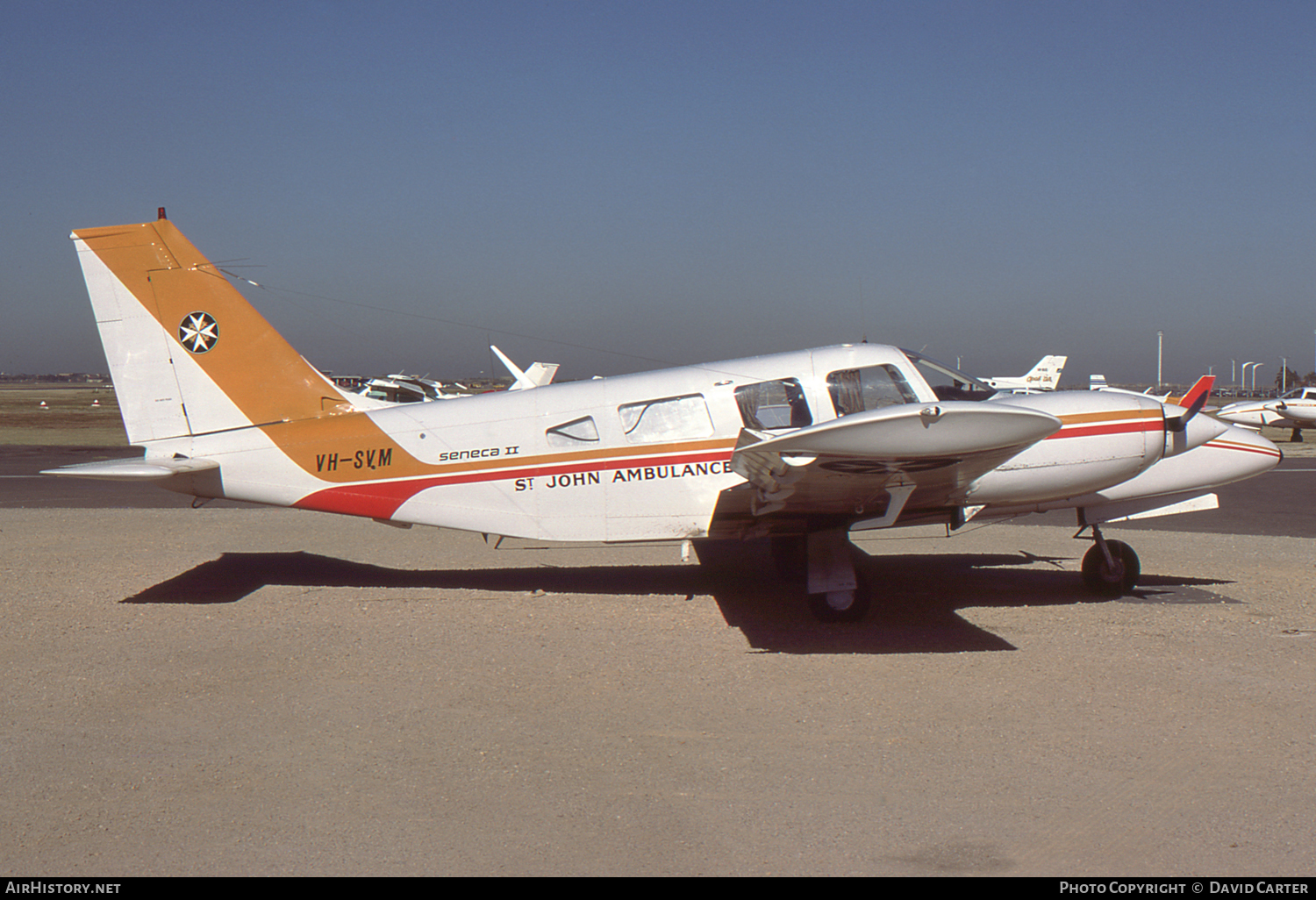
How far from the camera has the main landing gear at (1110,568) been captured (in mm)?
8523

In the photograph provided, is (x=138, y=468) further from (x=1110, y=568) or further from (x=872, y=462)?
(x=1110, y=568)

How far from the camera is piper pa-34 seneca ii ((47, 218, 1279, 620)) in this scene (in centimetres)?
766

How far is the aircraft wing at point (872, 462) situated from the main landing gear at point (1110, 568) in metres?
1.76

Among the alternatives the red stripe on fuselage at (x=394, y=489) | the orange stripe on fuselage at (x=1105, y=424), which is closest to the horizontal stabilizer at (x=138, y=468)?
the red stripe on fuselage at (x=394, y=489)

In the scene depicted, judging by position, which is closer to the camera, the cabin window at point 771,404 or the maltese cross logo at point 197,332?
the cabin window at point 771,404

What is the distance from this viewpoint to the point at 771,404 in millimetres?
7980

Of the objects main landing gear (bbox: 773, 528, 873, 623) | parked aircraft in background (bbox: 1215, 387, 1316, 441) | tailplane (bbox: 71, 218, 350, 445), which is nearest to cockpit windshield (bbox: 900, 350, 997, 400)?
main landing gear (bbox: 773, 528, 873, 623)

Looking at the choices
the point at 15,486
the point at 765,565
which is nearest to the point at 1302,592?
the point at 765,565

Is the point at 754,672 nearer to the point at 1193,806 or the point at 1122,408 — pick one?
the point at 1193,806

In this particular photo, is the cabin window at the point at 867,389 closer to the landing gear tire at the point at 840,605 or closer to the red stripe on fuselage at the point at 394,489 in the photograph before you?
the landing gear tire at the point at 840,605

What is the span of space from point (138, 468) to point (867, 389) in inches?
241

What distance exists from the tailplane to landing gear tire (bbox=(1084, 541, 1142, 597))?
710 cm

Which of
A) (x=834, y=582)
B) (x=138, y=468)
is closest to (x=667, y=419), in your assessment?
(x=834, y=582)

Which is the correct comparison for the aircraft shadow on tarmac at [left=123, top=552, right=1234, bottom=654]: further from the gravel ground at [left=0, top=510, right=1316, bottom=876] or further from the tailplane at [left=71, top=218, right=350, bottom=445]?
the tailplane at [left=71, top=218, right=350, bottom=445]
